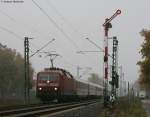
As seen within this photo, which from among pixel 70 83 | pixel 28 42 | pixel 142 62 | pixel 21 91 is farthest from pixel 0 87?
pixel 70 83

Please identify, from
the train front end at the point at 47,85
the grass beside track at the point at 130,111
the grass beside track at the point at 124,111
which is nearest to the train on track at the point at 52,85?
the train front end at the point at 47,85

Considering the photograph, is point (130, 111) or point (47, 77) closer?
point (130, 111)

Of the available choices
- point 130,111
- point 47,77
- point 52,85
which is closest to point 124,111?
point 130,111

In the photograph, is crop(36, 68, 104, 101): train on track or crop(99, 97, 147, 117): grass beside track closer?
crop(99, 97, 147, 117): grass beside track

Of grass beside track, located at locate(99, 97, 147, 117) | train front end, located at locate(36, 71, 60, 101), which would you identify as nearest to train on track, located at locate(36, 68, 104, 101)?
train front end, located at locate(36, 71, 60, 101)

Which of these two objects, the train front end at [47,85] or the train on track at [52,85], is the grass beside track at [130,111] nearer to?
the train on track at [52,85]

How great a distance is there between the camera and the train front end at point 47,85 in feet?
172

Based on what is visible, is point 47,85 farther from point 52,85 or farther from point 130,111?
point 130,111

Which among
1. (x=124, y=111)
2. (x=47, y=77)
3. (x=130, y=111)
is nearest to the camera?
(x=130, y=111)

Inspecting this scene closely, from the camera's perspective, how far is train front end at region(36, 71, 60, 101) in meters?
52.5

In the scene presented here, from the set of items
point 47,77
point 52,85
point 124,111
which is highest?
point 47,77

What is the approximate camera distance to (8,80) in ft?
390

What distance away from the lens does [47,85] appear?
52.8 m

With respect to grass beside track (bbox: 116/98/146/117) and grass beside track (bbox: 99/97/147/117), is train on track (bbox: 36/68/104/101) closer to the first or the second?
grass beside track (bbox: 116/98/146/117)
